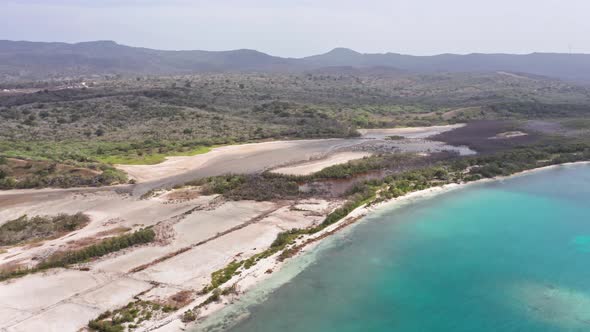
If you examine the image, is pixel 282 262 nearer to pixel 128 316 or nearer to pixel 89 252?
pixel 128 316

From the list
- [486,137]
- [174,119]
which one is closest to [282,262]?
[486,137]

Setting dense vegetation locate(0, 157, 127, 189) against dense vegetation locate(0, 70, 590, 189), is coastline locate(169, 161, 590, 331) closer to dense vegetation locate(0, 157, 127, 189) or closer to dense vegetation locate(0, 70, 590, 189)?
dense vegetation locate(0, 157, 127, 189)

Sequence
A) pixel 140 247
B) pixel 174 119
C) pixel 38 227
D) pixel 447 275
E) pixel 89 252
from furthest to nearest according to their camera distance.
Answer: pixel 174 119, pixel 38 227, pixel 140 247, pixel 89 252, pixel 447 275

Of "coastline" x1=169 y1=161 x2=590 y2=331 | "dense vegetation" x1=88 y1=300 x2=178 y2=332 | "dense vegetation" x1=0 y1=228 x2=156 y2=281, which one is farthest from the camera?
"dense vegetation" x1=0 y1=228 x2=156 y2=281

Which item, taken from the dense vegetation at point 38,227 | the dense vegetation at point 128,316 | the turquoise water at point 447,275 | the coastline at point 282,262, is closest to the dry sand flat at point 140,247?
the coastline at point 282,262

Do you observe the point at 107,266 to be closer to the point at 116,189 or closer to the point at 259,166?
the point at 116,189

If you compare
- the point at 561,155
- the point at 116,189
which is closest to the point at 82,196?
the point at 116,189

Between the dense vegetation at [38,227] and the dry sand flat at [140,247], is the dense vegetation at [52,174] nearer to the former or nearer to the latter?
the dry sand flat at [140,247]

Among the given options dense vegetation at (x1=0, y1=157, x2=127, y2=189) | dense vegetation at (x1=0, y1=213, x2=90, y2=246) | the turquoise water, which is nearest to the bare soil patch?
the turquoise water
